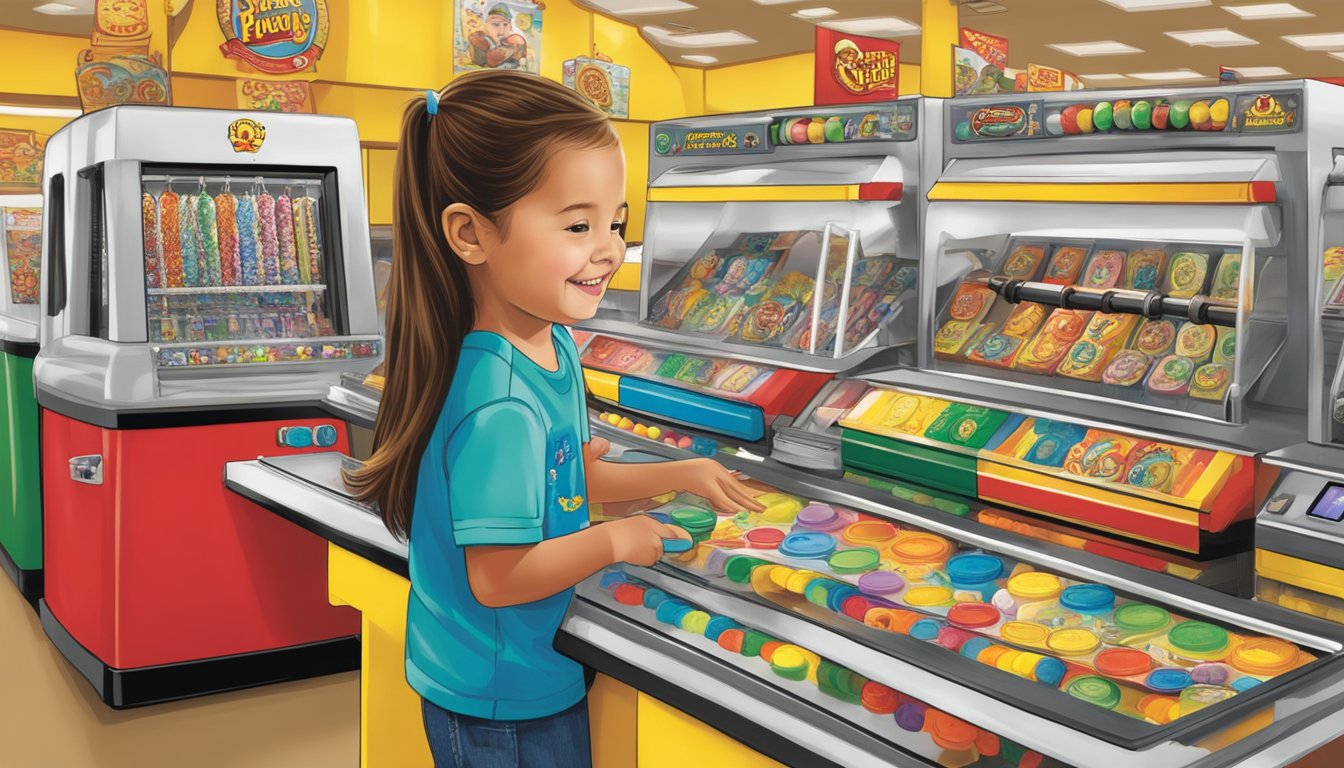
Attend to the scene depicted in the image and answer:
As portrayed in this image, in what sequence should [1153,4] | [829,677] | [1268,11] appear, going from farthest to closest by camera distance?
[1268,11]
[1153,4]
[829,677]

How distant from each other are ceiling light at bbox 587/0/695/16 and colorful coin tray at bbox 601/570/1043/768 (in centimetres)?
1203

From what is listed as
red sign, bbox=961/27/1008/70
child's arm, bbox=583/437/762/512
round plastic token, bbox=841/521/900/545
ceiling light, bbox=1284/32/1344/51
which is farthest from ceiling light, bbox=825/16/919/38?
child's arm, bbox=583/437/762/512

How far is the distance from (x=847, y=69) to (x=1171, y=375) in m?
2.06

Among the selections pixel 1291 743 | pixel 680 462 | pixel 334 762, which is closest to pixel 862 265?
pixel 680 462

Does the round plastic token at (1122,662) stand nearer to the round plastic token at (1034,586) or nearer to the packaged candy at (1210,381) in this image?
the round plastic token at (1034,586)

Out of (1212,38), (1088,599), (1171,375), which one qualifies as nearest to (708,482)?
(1088,599)

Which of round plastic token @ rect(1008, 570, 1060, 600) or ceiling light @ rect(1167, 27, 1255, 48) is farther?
ceiling light @ rect(1167, 27, 1255, 48)

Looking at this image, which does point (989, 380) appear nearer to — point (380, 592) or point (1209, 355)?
point (1209, 355)

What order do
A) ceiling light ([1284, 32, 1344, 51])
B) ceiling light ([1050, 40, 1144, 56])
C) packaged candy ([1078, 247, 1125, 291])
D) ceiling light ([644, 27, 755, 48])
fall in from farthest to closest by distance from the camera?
ceiling light ([1050, 40, 1144, 56]) → ceiling light ([644, 27, 755, 48]) → ceiling light ([1284, 32, 1344, 51]) → packaged candy ([1078, 247, 1125, 291])

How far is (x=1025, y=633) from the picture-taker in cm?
159

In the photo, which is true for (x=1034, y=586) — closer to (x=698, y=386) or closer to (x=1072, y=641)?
(x=1072, y=641)

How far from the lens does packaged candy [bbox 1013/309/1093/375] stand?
2.65 m

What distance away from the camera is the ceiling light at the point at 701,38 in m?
14.8

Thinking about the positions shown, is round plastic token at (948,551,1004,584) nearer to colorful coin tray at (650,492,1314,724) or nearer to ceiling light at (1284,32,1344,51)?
colorful coin tray at (650,492,1314,724)
